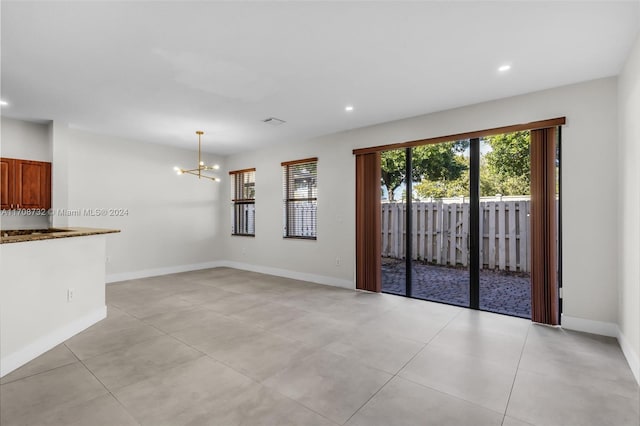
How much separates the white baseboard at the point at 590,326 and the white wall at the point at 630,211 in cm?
15

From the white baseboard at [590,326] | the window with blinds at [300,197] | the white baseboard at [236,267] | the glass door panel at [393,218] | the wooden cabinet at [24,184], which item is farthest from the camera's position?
the glass door panel at [393,218]

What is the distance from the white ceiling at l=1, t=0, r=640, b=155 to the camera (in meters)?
2.27

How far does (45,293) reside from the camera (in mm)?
2953

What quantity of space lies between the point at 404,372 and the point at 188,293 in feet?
12.4

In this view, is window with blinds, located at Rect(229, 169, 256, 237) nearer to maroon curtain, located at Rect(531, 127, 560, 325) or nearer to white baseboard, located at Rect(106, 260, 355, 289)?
white baseboard, located at Rect(106, 260, 355, 289)

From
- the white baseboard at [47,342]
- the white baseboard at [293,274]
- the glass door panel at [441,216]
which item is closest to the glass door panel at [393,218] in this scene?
the glass door panel at [441,216]

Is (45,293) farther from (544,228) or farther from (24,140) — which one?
(544,228)

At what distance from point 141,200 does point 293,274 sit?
3.45m

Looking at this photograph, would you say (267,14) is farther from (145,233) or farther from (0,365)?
(145,233)

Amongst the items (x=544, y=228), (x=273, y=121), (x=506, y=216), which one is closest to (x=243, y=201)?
(x=273, y=121)

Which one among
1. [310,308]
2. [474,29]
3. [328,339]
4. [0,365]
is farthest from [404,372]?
[0,365]

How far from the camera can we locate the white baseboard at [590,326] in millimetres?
3208

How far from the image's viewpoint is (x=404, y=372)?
249 centimetres

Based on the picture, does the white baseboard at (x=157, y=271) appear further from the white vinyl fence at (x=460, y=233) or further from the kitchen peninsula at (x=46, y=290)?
the white vinyl fence at (x=460, y=233)
